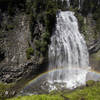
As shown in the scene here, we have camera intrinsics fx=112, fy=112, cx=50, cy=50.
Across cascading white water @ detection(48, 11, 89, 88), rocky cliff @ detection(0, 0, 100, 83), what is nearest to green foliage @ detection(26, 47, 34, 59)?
rocky cliff @ detection(0, 0, 100, 83)

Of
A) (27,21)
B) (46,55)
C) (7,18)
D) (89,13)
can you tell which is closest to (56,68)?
(46,55)

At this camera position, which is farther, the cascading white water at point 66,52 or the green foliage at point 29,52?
the cascading white water at point 66,52

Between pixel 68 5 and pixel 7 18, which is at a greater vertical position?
pixel 68 5

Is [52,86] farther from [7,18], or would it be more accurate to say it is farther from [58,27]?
[7,18]

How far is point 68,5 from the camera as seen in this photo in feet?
67.2

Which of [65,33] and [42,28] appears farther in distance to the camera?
[65,33]

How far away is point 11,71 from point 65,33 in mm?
8598

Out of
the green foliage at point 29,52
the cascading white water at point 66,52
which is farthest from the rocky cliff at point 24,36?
the cascading white water at point 66,52

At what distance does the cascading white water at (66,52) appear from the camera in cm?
1479

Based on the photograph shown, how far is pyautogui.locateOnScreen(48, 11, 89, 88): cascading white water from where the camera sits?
1479 centimetres

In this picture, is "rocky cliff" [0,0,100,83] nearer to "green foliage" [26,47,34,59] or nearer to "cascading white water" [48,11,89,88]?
"green foliage" [26,47,34,59]

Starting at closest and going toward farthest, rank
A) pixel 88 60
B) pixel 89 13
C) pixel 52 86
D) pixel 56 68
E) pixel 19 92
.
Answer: pixel 19 92
pixel 52 86
pixel 56 68
pixel 88 60
pixel 89 13

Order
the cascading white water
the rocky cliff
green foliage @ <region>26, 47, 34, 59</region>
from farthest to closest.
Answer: the cascading white water
green foliage @ <region>26, 47, 34, 59</region>
the rocky cliff

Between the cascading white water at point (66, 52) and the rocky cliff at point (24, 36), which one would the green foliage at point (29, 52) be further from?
the cascading white water at point (66, 52)
